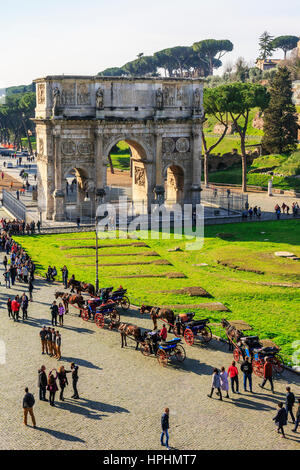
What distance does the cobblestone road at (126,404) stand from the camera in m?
21.9

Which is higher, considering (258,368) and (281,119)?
(281,119)

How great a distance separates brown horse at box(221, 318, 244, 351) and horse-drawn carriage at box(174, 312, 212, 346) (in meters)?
0.89

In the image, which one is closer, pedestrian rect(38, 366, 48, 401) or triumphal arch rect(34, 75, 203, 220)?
pedestrian rect(38, 366, 48, 401)

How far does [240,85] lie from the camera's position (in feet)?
260

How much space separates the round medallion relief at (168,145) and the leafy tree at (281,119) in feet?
117

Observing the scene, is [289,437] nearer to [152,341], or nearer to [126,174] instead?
[152,341]

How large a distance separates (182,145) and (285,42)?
138956mm

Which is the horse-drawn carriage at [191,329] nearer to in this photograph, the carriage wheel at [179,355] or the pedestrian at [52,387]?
the carriage wheel at [179,355]

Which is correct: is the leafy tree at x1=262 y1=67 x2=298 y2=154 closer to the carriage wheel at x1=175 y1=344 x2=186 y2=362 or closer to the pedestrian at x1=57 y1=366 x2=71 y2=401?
the carriage wheel at x1=175 y1=344 x2=186 y2=362

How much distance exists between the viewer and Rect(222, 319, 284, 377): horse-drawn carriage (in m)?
27.2

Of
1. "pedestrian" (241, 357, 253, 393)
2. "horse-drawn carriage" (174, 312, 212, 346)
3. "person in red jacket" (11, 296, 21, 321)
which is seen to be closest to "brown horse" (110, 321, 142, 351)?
"horse-drawn carriage" (174, 312, 212, 346)

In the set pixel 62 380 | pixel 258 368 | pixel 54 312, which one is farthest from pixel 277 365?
pixel 54 312

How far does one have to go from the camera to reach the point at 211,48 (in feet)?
602

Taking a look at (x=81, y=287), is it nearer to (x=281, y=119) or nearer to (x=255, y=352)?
(x=255, y=352)
